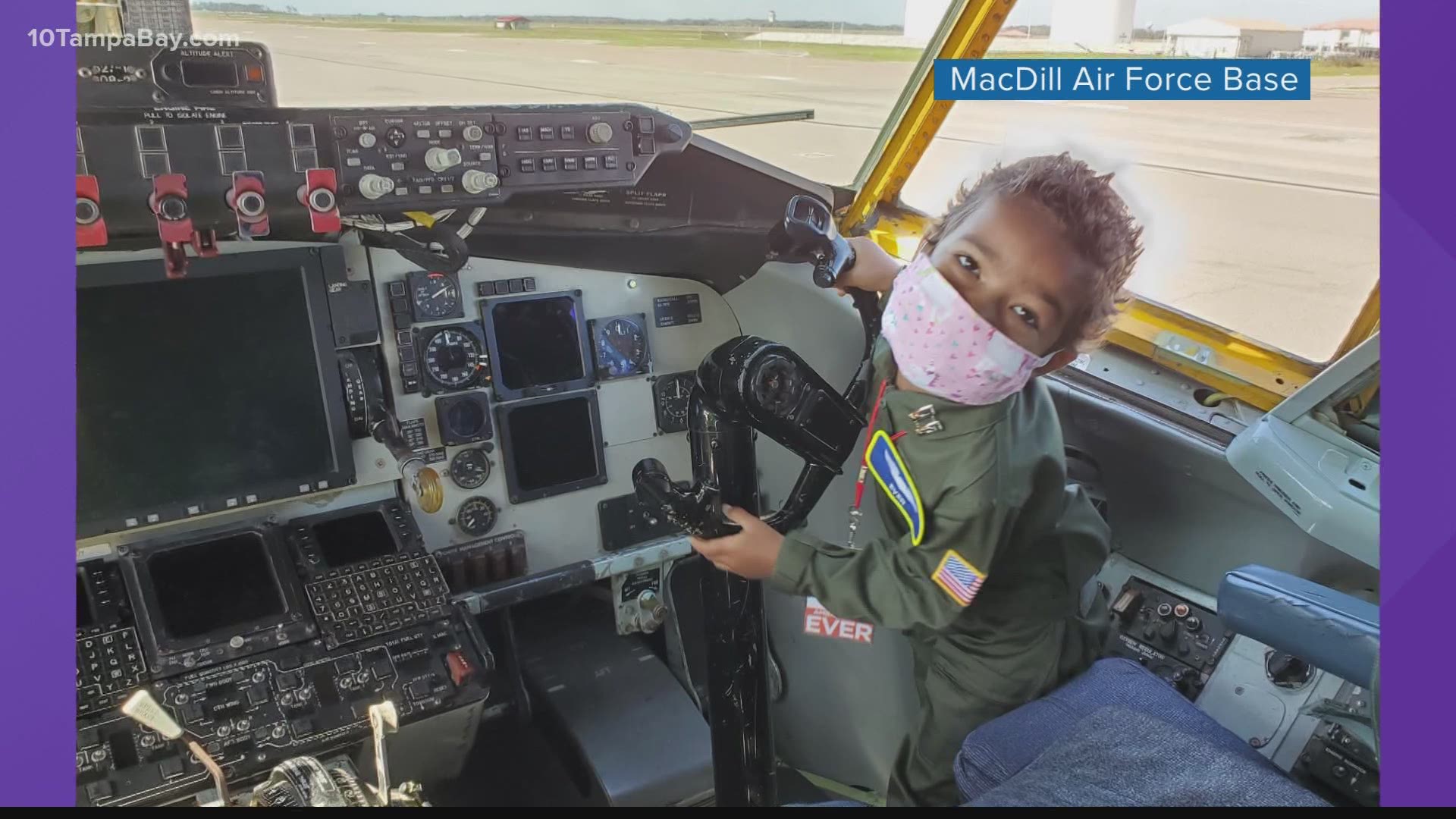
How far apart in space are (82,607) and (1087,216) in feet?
6.22

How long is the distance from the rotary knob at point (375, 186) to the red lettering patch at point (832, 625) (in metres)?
Answer: 0.91

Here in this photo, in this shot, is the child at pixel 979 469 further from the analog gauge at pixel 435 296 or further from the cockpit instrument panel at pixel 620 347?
the analog gauge at pixel 435 296

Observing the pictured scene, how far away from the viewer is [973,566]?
1319 mm

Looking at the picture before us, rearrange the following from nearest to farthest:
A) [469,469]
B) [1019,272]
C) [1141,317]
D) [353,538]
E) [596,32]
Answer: [1019,272] < [596,32] < [1141,317] < [353,538] < [469,469]

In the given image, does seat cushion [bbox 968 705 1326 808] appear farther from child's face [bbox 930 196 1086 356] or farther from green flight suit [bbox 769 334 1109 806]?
child's face [bbox 930 196 1086 356]

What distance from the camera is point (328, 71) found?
1.56 m

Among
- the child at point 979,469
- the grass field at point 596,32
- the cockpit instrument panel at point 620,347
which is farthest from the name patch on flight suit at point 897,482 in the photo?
the cockpit instrument panel at point 620,347

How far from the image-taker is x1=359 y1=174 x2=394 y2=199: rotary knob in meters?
1.42

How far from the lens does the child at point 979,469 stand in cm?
117

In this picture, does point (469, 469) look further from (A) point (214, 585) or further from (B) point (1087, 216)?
(B) point (1087, 216)

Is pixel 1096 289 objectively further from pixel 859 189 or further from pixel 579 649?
pixel 579 649

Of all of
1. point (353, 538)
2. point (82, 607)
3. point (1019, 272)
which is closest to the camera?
point (1019, 272)

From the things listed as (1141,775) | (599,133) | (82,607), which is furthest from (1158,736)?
(82,607)

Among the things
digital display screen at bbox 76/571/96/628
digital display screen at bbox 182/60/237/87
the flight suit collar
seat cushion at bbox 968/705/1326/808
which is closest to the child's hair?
the flight suit collar
